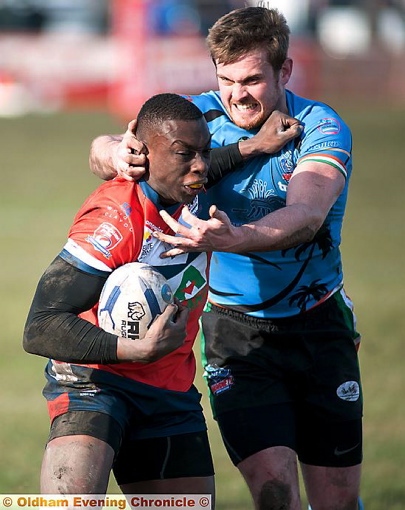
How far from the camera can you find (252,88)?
17.7 ft

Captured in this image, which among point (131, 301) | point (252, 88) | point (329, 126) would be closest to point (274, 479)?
point (131, 301)

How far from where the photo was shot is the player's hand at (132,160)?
4750 millimetres

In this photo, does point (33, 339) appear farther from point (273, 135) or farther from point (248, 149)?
point (273, 135)

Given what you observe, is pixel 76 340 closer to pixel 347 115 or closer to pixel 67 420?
pixel 67 420

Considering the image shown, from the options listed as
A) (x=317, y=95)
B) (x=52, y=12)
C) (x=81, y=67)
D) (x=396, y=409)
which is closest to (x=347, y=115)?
(x=317, y=95)

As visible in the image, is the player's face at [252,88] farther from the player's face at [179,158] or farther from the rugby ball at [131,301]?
the rugby ball at [131,301]

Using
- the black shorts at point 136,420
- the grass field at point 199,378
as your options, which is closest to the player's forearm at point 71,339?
the black shorts at point 136,420

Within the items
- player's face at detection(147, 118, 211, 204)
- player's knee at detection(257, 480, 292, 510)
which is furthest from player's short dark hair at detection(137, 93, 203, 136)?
player's knee at detection(257, 480, 292, 510)

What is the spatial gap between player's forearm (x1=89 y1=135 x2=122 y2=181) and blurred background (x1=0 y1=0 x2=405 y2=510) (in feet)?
8.19

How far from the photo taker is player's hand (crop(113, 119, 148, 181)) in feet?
15.6

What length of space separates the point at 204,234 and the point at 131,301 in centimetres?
44

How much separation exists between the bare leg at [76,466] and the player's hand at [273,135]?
1.78 metres

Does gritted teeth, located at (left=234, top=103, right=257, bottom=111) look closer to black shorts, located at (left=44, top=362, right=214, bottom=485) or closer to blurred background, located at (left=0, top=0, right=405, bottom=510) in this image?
black shorts, located at (left=44, top=362, right=214, bottom=485)

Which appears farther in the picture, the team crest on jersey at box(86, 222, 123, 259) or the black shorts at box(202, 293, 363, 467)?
the black shorts at box(202, 293, 363, 467)
